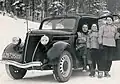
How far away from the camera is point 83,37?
9.25 meters

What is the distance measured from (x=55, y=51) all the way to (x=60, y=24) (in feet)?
7.00

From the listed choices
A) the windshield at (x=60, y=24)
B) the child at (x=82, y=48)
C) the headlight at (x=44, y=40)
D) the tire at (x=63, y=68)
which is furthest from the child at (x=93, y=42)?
the headlight at (x=44, y=40)

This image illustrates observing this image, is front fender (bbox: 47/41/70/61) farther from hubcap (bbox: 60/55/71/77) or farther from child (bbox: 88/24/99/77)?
child (bbox: 88/24/99/77)

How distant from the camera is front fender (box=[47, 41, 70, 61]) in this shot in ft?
26.7

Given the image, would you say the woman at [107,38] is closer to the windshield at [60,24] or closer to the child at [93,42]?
the child at [93,42]

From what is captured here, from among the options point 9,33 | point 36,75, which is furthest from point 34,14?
point 36,75

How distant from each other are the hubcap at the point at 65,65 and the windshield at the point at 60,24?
1449mm

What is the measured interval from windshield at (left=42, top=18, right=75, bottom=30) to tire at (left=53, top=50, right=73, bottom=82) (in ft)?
4.56

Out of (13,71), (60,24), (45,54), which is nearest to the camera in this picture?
(45,54)

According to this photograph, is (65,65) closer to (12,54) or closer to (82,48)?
(82,48)

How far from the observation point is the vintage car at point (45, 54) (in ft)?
26.8

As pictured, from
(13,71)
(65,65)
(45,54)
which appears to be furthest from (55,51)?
(13,71)

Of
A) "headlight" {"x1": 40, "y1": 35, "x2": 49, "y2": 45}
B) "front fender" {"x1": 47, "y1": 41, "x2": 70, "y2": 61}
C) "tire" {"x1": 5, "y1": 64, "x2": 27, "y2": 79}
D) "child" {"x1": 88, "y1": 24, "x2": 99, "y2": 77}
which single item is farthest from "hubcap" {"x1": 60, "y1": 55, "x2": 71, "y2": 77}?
"tire" {"x1": 5, "y1": 64, "x2": 27, "y2": 79}

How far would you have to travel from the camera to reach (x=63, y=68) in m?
8.37
